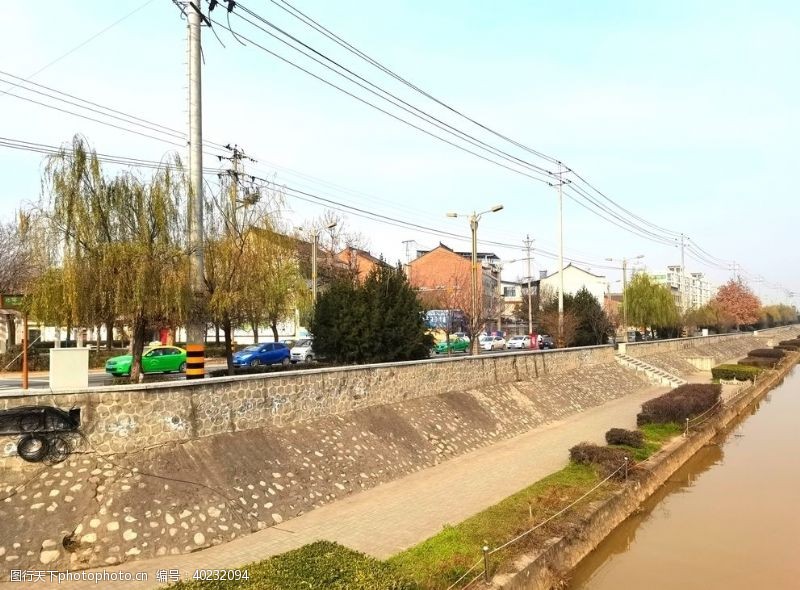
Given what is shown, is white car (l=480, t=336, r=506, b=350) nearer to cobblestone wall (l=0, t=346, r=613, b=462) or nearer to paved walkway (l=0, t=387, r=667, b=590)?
cobblestone wall (l=0, t=346, r=613, b=462)

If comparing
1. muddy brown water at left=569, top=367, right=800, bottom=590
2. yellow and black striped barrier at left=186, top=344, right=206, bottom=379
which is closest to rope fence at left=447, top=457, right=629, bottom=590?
muddy brown water at left=569, top=367, right=800, bottom=590

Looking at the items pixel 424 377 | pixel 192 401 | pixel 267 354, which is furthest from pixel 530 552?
pixel 267 354

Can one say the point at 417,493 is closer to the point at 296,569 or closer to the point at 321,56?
the point at 296,569

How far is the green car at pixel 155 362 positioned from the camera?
2575cm

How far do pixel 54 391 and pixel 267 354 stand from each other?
2281 cm

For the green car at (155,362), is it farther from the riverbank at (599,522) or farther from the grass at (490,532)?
the riverbank at (599,522)

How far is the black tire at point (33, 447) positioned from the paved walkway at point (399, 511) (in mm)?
2036

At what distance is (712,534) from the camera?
1155cm

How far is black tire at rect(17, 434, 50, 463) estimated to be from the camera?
8836 millimetres

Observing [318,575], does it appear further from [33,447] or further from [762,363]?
[762,363]

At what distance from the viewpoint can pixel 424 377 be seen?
1798 centimetres

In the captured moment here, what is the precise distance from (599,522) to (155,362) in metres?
21.9

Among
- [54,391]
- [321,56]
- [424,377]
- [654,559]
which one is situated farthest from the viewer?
[424,377]

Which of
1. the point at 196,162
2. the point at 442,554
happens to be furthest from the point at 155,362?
the point at 442,554
